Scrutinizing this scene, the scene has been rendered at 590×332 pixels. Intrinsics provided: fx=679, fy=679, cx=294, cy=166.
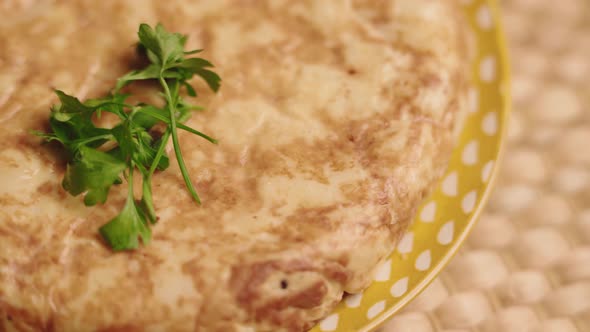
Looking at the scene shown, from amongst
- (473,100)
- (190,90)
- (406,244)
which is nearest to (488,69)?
(473,100)

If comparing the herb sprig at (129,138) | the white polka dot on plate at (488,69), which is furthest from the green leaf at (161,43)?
the white polka dot on plate at (488,69)

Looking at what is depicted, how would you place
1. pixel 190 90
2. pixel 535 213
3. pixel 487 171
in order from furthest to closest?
1. pixel 535 213
2. pixel 487 171
3. pixel 190 90

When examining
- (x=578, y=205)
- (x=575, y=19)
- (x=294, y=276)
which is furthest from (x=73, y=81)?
(x=575, y=19)

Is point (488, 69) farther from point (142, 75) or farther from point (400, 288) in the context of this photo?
point (142, 75)

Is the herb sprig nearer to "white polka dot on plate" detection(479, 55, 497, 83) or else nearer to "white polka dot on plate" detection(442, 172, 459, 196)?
"white polka dot on plate" detection(442, 172, 459, 196)

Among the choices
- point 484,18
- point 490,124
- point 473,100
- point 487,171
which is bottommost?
point 487,171

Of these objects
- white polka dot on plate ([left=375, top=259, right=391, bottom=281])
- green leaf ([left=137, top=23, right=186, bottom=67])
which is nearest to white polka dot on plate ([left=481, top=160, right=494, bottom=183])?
white polka dot on plate ([left=375, top=259, right=391, bottom=281])

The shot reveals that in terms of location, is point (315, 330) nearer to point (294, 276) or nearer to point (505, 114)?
point (294, 276)

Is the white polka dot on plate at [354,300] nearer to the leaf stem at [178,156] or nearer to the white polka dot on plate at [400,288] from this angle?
the white polka dot on plate at [400,288]
